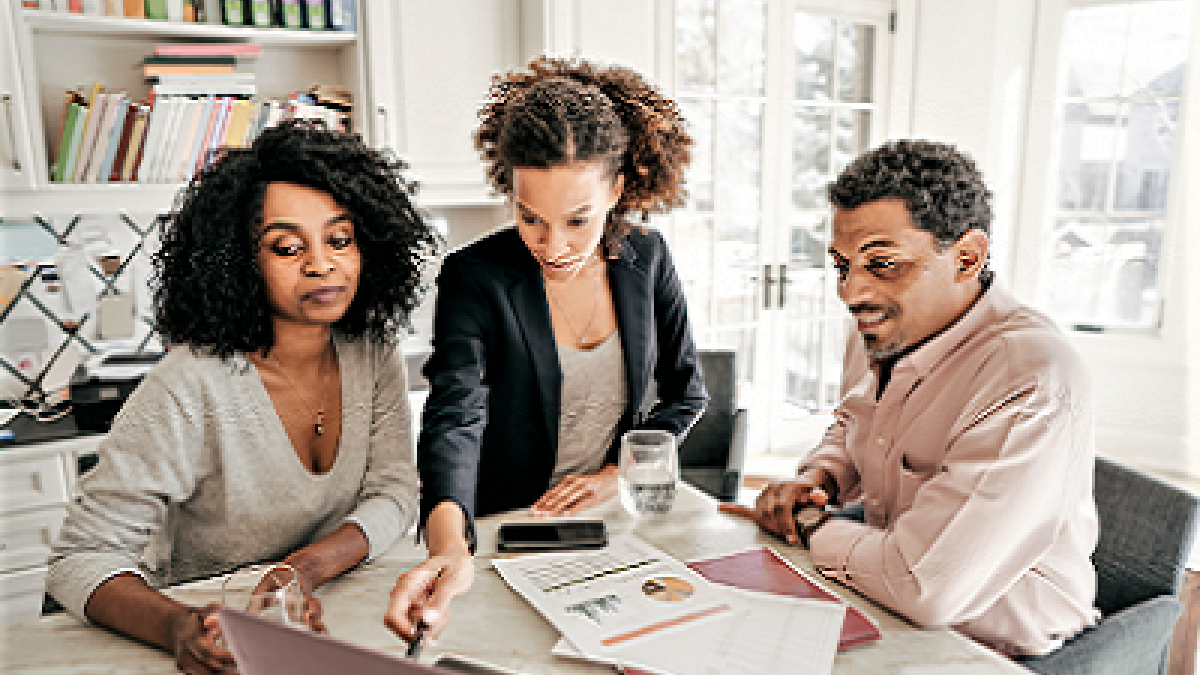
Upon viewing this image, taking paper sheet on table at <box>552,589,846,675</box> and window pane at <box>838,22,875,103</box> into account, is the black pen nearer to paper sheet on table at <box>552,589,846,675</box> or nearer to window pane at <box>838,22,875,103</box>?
paper sheet on table at <box>552,589,846,675</box>

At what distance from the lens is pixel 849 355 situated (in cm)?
175

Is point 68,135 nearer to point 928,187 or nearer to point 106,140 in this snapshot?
point 106,140

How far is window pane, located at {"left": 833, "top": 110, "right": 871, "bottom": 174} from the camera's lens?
3871 mm

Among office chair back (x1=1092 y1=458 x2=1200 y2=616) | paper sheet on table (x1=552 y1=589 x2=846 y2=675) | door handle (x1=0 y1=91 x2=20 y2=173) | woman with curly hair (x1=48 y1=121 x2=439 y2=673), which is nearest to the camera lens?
paper sheet on table (x1=552 y1=589 x2=846 y2=675)

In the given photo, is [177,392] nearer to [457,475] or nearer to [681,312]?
[457,475]

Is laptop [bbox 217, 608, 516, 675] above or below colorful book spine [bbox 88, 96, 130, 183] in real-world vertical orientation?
below

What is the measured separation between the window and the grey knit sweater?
3.82m

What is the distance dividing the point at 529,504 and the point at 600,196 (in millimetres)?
582

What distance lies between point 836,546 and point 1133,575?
2.05 ft

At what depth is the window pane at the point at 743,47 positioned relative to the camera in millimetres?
3477

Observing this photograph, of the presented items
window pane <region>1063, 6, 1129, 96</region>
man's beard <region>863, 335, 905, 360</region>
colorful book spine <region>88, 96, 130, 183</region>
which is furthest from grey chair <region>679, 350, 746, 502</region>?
window pane <region>1063, 6, 1129, 96</region>

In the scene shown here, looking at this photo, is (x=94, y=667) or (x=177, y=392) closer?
(x=94, y=667)

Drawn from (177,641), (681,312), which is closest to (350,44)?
(681,312)

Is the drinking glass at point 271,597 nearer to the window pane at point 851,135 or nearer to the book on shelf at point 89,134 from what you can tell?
the book on shelf at point 89,134
